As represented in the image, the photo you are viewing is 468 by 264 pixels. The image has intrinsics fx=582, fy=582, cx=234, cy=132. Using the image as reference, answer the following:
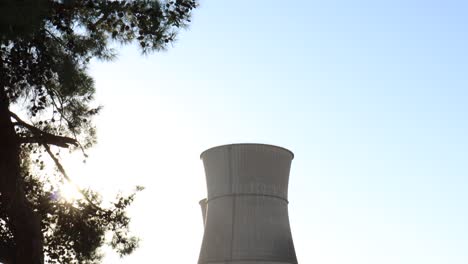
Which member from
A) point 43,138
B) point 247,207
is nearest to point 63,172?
point 43,138

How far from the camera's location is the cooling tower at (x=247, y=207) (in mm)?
17062

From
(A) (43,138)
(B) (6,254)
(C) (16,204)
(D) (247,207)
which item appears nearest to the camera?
(C) (16,204)

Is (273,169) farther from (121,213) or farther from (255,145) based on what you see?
(121,213)

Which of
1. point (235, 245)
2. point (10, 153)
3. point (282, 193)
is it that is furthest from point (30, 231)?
point (282, 193)

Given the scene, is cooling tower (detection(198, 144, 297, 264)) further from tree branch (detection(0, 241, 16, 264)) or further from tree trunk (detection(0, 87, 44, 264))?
tree trunk (detection(0, 87, 44, 264))

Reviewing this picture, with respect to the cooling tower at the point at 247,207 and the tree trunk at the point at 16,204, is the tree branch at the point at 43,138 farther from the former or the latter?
the cooling tower at the point at 247,207

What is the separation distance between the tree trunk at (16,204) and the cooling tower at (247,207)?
10632 millimetres

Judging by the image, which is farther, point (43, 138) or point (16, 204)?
point (43, 138)

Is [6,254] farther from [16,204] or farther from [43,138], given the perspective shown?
[43,138]

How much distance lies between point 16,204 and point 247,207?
11134 millimetres

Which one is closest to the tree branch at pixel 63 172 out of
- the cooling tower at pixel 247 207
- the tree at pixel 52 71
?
the tree at pixel 52 71

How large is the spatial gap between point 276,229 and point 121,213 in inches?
352

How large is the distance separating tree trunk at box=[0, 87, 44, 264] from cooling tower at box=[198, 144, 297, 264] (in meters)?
10.6

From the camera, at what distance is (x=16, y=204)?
6863 millimetres
